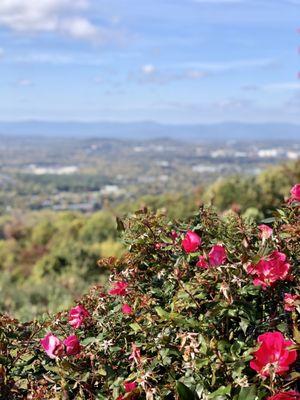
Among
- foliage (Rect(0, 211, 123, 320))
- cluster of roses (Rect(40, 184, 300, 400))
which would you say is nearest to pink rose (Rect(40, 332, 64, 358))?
cluster of roses (Rect(40, 184, 300, 400))

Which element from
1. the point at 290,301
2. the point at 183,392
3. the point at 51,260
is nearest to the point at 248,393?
the point at 183,392

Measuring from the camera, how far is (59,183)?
9231 centimetres

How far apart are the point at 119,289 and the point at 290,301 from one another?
2.17ft

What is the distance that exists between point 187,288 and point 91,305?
0.57 meters

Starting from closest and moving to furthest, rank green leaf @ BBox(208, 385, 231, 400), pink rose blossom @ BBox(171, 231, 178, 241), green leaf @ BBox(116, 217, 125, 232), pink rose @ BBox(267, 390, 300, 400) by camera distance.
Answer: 1. pink rose @ BBox(267, 390, 300, 400)
2. green leaf @ BBox(208, 385, 231, 400)
3. pink rose blossom @ BBox(171, 231, 178, 241)
4. green leaf @ BBox(116, 217, 125, 232)

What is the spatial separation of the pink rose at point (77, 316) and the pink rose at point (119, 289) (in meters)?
0.13

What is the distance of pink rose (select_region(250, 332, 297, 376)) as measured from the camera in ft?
4.85

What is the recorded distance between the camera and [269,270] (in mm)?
1721

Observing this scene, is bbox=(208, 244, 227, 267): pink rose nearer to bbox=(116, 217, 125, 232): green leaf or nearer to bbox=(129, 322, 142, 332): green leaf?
bbox=(129, 322, 142, 332): green leaf

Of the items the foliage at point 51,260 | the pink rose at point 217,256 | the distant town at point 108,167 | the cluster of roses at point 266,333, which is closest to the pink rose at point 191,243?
the cluster of roses at point 266,333

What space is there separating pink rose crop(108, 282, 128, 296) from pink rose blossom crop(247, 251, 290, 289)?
530 mm

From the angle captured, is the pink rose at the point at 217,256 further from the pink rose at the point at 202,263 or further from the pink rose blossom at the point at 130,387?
the pink rose blossom at the point at 130,387

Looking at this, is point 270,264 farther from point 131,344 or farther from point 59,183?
point 59,183

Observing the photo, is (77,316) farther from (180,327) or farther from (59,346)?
(180,327)
